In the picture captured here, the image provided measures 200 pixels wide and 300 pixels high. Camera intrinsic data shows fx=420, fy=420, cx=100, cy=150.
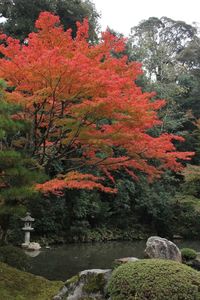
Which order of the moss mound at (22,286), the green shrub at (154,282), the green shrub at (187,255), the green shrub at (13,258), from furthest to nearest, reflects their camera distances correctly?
the green shrub at (187,255) → the green shrub at (13,258) → the moss mound at (22,286) → the green shrub at (154,282)

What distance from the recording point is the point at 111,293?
473 cm

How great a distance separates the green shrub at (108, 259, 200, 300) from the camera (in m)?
4.39

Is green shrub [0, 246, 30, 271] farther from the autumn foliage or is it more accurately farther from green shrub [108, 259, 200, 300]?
green shrub [108, 259, 200, 300]

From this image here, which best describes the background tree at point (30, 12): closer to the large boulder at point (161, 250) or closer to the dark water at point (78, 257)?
the dark water at point (78, 257)

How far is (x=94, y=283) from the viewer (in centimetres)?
535

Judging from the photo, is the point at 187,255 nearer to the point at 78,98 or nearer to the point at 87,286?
the point at 78,98

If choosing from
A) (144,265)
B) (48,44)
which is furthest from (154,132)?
(144,265)

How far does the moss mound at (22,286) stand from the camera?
5.97 meters

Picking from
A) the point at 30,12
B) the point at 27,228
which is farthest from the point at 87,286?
the point at 30,12

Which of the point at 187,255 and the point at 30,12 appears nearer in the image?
the point at 187,255

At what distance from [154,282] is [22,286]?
2.68 m

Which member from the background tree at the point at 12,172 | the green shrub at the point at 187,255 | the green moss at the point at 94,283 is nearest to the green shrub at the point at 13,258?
the background tree at the point at 12,172

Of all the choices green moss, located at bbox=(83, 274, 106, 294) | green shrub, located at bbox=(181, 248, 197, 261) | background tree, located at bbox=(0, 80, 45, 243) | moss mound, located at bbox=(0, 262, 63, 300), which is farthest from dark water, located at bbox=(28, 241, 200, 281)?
green moss, located at bbox=(83, 274, 106, 294)

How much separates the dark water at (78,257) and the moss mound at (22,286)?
371cm
